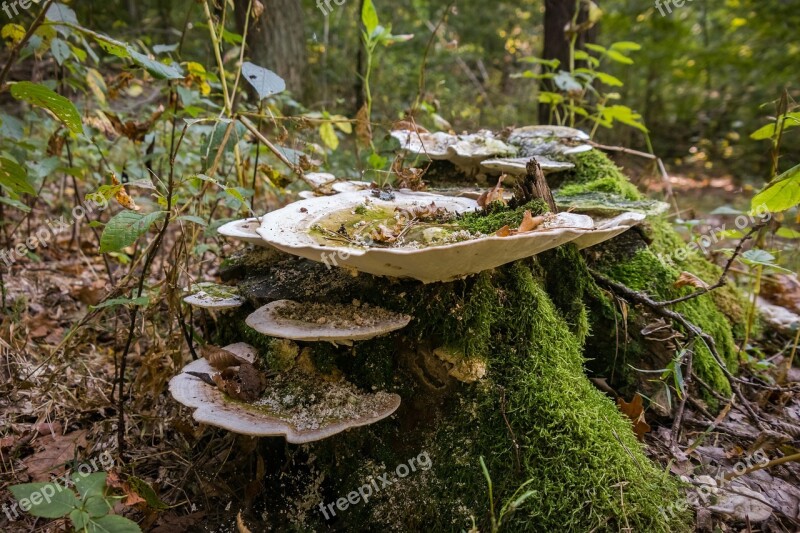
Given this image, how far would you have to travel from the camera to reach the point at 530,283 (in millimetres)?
2330

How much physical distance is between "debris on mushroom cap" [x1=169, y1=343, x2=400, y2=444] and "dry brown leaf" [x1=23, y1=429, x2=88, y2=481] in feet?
3.03

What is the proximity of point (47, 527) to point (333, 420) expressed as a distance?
1377mm

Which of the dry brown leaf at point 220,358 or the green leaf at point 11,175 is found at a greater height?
the green leaf at point 11,175

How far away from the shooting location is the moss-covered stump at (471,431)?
1935 millimetres

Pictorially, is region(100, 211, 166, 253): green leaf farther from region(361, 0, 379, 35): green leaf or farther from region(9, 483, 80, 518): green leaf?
region(361, 0, 379, 35): green leaf

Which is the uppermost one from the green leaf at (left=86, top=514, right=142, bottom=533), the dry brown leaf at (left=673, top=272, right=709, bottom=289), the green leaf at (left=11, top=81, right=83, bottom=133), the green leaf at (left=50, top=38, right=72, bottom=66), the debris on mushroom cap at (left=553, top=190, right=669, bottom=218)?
the green leaf at (left=50, top=38, right=72, bottom=66)

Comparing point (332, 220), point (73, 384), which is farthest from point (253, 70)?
point (73, 384)

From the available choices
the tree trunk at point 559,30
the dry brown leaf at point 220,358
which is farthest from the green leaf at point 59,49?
the tree trunk at point 559,30

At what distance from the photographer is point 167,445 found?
263 centimetres

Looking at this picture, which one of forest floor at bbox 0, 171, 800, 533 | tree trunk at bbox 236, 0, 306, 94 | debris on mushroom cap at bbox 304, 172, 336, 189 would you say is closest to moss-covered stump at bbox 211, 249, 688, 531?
forest floor at bbox 0, 171, 800, 533

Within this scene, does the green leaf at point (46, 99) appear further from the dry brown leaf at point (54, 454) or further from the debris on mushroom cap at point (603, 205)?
the debris on mushroom cap at point (603, 205)

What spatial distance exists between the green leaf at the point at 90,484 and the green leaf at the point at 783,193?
2.84m

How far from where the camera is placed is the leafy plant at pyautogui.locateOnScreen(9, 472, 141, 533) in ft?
4.82

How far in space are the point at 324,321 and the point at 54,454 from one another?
5.67 ft
